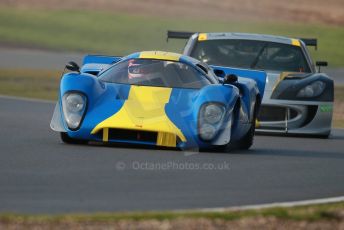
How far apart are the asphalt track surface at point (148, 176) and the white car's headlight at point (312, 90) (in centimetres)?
173

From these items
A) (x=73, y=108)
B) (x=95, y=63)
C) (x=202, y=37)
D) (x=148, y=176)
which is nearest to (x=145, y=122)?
(x=73, y=108)

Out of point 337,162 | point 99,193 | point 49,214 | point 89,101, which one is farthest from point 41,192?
point 337,162

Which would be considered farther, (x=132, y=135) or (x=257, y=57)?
(x=257, y=57)

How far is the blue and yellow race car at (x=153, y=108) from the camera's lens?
36.0 feet

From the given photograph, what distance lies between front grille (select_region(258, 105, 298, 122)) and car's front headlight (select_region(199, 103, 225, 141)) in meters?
3.36

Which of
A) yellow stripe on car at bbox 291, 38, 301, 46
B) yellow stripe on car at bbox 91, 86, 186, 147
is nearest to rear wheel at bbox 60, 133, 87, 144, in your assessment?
yellow stripe on car at bbox 91, 86, 186, 147

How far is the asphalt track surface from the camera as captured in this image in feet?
26.0

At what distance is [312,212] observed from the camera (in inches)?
300

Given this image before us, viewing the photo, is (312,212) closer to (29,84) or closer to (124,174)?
(124,174)

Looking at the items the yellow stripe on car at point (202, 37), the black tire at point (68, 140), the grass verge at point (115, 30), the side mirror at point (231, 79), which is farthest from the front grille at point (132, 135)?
the grass verge at point (115, 30)

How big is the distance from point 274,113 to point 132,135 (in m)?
3.90

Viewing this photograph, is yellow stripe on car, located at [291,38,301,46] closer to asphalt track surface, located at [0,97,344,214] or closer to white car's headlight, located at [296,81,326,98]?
white car's headlight, located at [296,81,326,98]

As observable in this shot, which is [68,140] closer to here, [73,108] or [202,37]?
[73,108]

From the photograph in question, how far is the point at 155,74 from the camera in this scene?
1204 cm
